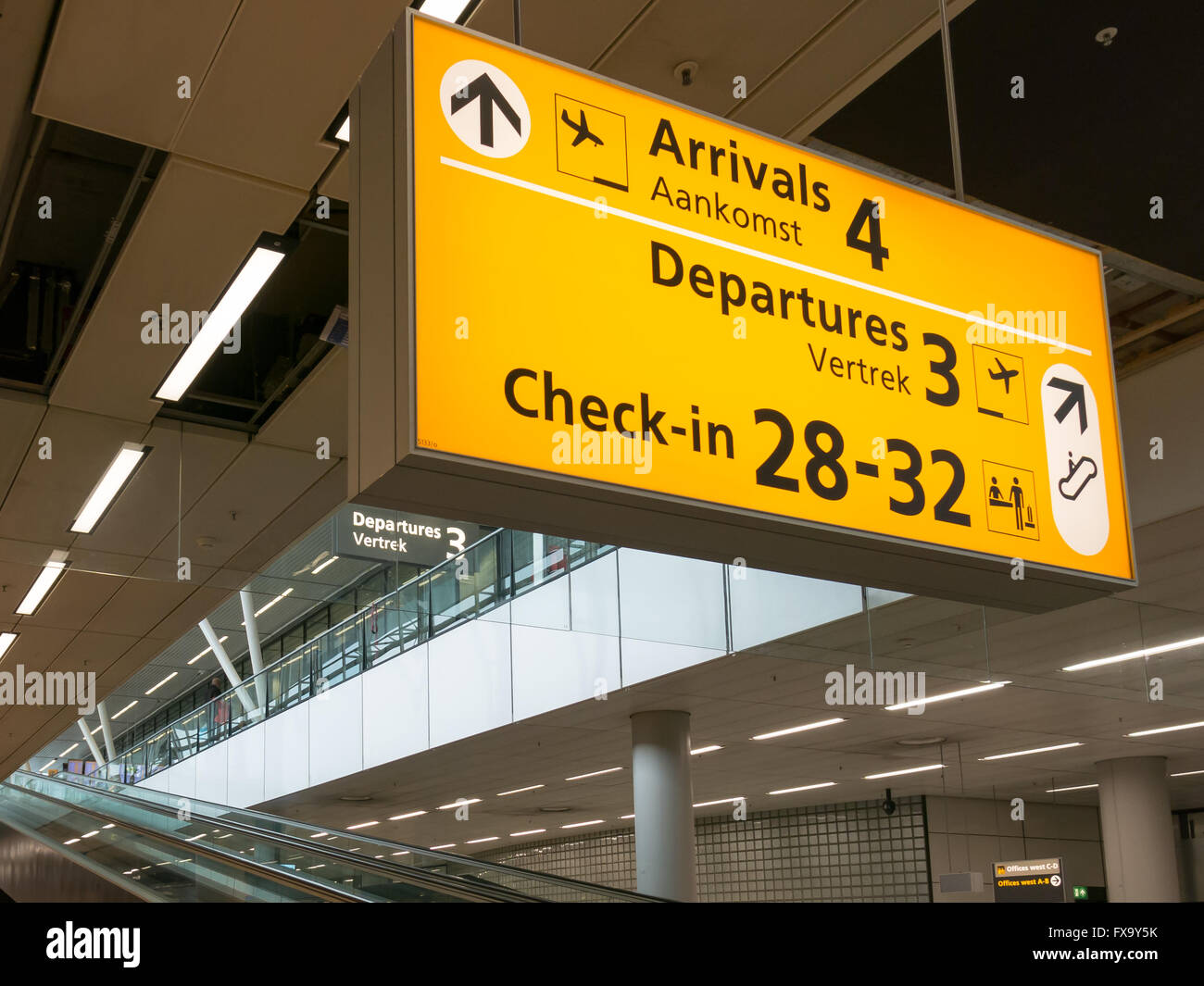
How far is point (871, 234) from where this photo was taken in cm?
261

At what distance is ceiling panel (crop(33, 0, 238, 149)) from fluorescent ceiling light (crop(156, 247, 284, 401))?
874 mm

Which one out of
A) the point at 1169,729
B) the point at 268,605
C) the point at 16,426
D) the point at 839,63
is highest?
the point at 839,63

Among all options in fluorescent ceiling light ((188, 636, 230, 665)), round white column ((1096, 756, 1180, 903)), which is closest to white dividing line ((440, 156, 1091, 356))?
fluorescent ceiling light ((188, 636, 230, 665))

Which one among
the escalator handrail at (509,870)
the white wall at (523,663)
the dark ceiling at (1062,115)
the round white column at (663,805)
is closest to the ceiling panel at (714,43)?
the dark ceiling at (1062,115)

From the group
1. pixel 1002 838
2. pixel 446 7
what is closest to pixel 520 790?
pixel 1002 838

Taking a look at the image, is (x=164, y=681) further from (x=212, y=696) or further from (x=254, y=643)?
(x=254, y=643)

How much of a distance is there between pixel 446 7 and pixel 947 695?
8553 millimetres

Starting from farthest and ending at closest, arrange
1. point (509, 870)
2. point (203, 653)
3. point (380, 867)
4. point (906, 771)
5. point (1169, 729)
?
point (906, 771) → point (1169, 729) → point (203, 653) → point (380, 867) → point (509, 870)

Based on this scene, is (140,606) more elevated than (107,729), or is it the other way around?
(140,606)

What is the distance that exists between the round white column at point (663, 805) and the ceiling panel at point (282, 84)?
8487 mm

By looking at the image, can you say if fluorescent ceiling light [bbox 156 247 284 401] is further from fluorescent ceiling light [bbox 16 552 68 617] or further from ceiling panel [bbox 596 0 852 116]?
fluorescent ceiling light [bbox 16 552 68 617]

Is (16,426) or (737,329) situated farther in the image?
(16,426)

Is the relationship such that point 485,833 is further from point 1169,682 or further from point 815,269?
point 815,269

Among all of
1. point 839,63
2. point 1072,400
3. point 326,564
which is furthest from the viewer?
point 326,564
